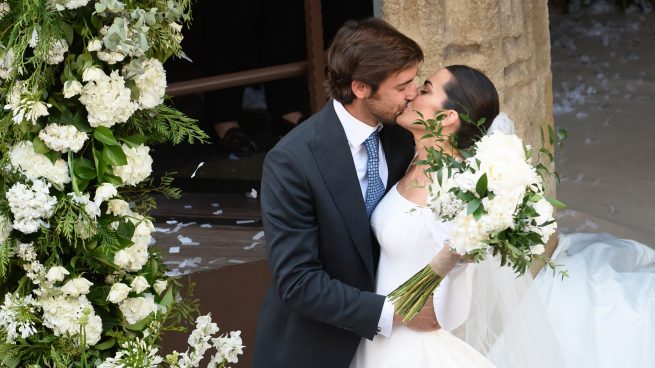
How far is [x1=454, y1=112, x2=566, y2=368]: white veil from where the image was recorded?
11.2 feet

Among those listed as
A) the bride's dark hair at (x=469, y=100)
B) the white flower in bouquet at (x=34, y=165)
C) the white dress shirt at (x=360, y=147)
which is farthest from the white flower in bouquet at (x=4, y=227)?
the bride's dark hair at (x=469, y=100)

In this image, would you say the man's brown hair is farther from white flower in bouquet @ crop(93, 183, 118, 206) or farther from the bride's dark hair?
white flower in bouquet @ crop(93, 183, 118, 206)

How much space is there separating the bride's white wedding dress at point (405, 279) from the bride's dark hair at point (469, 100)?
213 mm

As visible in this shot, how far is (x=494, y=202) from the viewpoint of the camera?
2504 mm

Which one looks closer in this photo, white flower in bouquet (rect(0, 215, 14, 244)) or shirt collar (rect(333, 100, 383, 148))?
white flower in bouquet (rect(0, 215, 14, 244))

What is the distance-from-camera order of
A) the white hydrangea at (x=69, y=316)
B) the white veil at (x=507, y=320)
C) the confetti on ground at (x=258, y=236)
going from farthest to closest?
the confetti on ground at (x=258, y=236), the white veil at (x=507, y=320), the white hydrangea at (x=69, y=316)

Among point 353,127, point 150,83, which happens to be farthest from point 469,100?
point 150,83

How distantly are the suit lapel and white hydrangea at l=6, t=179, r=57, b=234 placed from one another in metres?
0.67

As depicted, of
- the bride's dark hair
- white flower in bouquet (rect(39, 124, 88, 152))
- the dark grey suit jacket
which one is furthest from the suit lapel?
white flower in bouquet (rect(39, 124, 88, 152))

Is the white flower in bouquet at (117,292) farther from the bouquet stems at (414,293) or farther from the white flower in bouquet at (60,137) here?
the bouquet stems at (414,293)

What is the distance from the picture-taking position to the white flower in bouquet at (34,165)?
264 centimetres

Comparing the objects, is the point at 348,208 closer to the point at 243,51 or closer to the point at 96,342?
the point at 96,342

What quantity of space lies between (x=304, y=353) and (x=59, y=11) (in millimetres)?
1067

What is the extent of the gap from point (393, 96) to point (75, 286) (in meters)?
0.89
